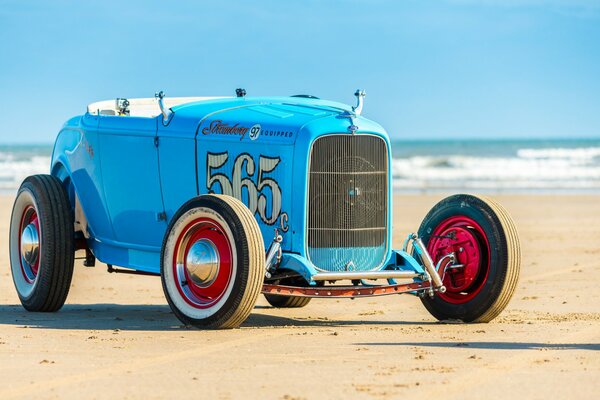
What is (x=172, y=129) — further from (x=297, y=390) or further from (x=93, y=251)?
(x=297, y=390)

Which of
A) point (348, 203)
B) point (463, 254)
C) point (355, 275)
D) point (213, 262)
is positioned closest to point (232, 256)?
point (213, 262)

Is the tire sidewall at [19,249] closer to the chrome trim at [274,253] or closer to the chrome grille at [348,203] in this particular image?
the chrome trim at [274,253]

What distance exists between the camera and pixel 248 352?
7434 mm

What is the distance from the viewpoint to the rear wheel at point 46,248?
9984mm

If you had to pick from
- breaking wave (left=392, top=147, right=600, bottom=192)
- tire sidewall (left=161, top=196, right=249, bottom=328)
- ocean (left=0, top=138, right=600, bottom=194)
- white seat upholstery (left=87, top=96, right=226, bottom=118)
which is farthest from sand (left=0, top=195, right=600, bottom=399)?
breaking wave (left=392, top=147, right=600, bottom=192)

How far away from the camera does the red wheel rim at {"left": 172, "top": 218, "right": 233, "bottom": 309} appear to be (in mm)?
8422

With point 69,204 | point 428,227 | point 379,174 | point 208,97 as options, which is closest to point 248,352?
point 379,174

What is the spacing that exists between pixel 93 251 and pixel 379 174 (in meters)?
2.78

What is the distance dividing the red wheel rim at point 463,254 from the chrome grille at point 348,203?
66 cm

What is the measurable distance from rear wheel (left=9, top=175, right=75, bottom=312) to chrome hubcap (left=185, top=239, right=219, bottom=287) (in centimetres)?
181

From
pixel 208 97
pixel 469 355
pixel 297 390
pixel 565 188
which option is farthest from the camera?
pixel 565 188

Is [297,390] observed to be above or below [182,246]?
below

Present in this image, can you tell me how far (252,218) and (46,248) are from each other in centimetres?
247

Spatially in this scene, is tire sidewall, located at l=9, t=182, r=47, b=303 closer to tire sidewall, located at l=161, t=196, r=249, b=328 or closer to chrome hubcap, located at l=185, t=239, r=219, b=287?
tire sidewall, located at l=161, t=196, r=249, b=328
